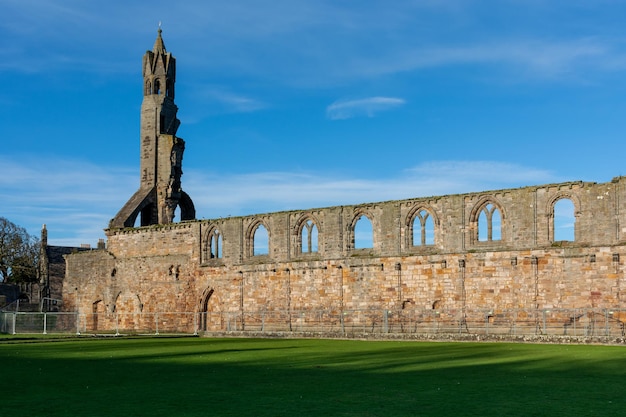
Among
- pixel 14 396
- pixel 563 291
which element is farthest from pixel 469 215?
pixel 14 396

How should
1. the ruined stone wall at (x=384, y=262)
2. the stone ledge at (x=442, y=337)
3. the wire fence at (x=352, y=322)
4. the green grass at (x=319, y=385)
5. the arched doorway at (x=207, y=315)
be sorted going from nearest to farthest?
the green grass at (x=319, y=385) → the stone ledge at (x=442, y=337) → the wire fence at (x=352, y=322) → the ruined stone wall at (x=384, y=262) → the arched doorway at (x=207, y=315)

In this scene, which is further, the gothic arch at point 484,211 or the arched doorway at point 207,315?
the arched doorway at point 207,315

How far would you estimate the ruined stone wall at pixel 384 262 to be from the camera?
110 feet

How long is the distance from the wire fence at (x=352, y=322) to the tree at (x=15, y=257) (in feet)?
86.5

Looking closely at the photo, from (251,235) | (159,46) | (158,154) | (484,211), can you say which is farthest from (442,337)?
Result: (159,46)

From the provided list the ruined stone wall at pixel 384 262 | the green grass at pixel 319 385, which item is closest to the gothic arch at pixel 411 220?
A: the ruined stone wall at pixel 384 262

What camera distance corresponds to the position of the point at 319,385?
12.9 m

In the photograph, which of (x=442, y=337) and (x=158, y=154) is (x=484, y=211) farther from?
(x=158, y=154)

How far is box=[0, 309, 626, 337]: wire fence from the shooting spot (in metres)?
32.8

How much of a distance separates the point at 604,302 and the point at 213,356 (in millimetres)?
18141

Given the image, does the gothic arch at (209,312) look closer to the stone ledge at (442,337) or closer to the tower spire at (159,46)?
the stone ledge at (442,337)

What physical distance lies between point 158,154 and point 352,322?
1919 cm

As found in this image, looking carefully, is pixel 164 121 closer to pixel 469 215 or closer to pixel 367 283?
pixel 367 283

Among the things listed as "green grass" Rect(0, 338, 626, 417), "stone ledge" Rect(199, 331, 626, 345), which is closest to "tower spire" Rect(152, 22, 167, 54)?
"stone ledge" Rect(199, 331, 626, 345)
